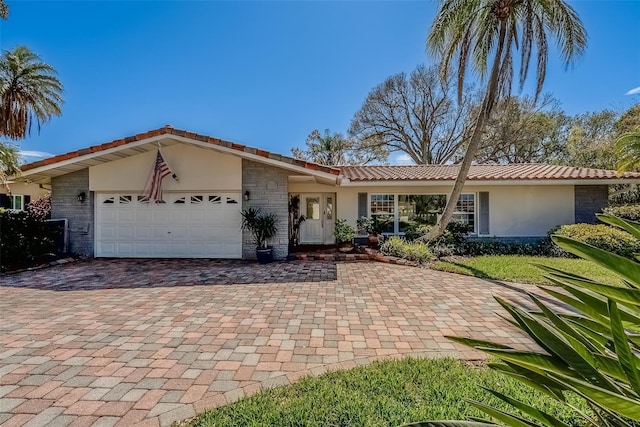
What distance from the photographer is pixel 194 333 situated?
4.94m

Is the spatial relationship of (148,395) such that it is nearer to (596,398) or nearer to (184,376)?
(184,376)

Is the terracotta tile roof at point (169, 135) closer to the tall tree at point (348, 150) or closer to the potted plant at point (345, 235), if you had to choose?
the potted plant at point (345, 235)

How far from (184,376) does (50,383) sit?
147 centimetres

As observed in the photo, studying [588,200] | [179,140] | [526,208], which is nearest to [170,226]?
[179,140]

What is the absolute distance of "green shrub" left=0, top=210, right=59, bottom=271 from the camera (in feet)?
32.1

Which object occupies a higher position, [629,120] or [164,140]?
[629,120]

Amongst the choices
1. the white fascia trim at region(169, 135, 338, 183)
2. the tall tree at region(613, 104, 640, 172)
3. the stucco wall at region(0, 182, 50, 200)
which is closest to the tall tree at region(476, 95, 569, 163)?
the tall tree at region(613, 104, 640, 172)

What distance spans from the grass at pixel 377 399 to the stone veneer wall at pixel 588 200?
1392 cm

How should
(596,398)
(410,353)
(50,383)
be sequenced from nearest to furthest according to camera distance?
(596,398) < (50,383) < (410,353)

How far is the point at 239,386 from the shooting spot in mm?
3475

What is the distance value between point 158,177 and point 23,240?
180 inches

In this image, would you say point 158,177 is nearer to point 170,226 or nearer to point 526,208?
point 170,226

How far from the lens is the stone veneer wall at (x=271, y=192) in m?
11.5

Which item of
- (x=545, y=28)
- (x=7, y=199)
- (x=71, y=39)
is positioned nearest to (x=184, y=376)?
(x=71, y=39)
